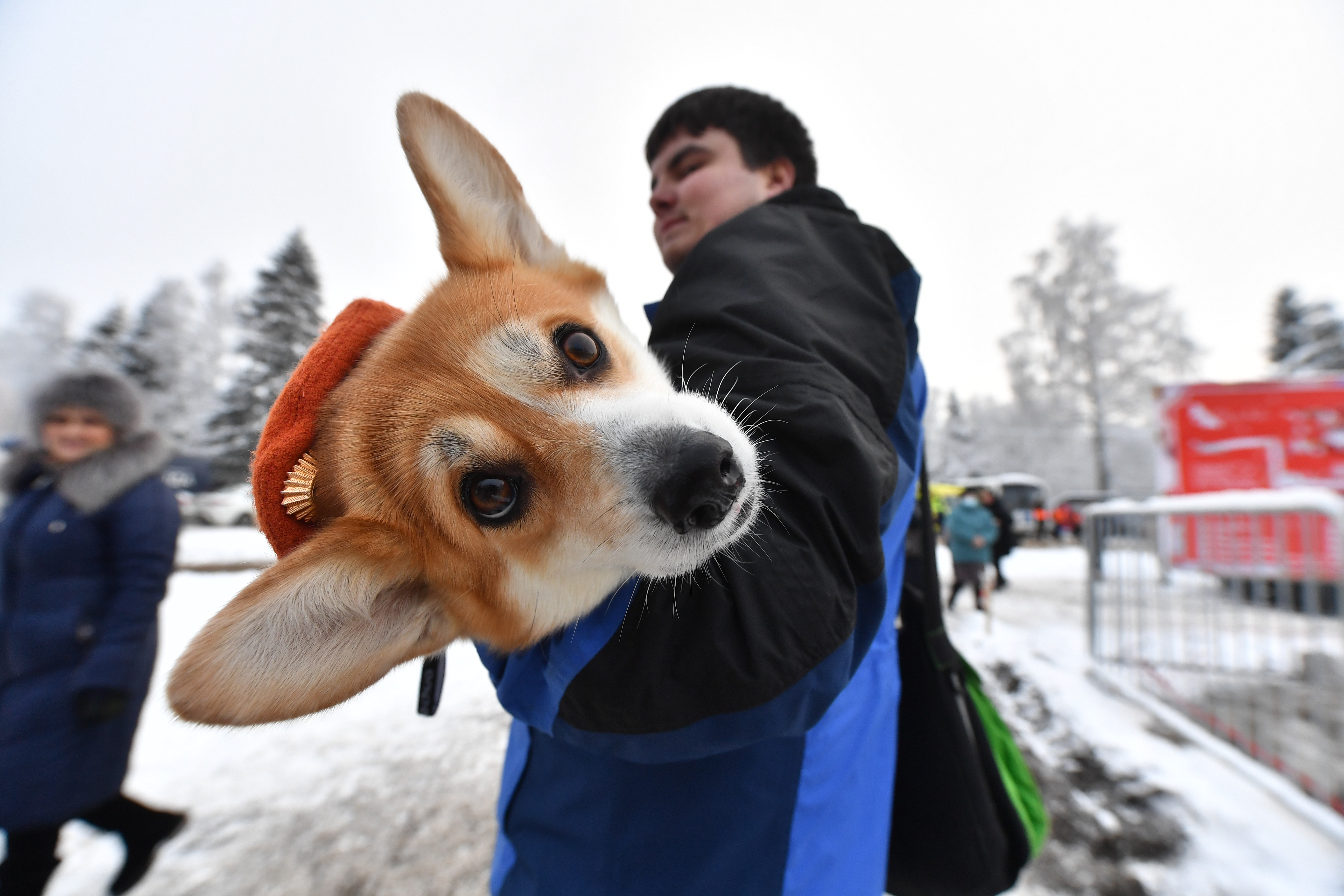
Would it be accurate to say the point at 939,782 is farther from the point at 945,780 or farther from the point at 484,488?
the point at 484,488

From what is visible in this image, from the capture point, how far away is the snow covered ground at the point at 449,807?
2615mm

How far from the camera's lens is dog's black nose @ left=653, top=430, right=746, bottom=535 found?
111 cm

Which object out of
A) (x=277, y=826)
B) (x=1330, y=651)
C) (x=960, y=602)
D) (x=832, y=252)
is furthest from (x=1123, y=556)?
(x=277, y=826)

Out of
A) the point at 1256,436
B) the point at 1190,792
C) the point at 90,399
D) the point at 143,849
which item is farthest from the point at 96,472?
the point at 1256,436

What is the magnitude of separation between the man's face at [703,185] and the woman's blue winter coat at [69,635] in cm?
303

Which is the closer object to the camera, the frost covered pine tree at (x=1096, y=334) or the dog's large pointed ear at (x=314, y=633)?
the dog's large pointed ear at (x=314, y=633)

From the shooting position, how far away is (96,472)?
281 centimetres

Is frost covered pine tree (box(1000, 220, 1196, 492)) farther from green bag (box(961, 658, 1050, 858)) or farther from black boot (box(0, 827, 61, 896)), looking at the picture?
black boot (box(0, 827, 61, 896))

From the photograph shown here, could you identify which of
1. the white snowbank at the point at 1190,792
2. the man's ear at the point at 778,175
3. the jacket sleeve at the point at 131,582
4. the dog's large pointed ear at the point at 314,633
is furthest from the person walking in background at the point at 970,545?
the jacket sleeve at the point at 131,582

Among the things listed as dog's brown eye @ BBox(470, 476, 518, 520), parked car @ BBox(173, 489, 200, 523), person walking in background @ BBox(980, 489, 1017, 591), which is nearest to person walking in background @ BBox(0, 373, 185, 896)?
dog's brown eye @ BBox(470, 476, 518, 520)

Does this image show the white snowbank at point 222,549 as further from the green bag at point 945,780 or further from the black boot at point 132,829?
the green bag at point 945,780

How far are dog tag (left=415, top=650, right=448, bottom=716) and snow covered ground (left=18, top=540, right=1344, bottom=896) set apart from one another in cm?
97

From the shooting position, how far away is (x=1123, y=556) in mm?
5250

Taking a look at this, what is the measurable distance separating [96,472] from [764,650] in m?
3.61
